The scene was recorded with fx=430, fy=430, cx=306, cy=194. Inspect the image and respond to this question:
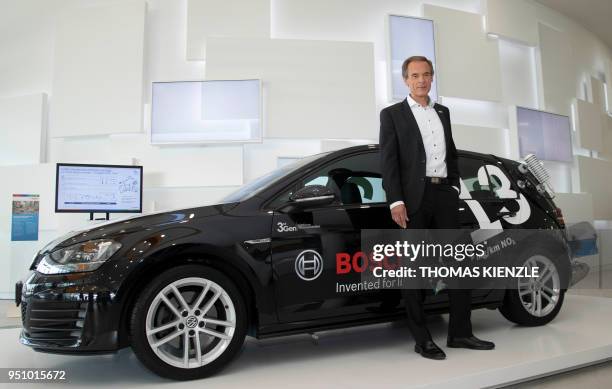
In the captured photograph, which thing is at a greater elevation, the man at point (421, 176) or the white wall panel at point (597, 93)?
the white wall panel at point (597, 93)

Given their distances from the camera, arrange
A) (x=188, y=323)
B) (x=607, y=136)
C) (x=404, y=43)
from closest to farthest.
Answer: (x=188, y=323)
(x=404, y=43)
(x=607, y=136)

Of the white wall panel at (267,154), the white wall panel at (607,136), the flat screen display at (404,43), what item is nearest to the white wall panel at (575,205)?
the white wall panel at (607,136)

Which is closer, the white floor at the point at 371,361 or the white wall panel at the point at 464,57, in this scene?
the white floor at the point at 371,361

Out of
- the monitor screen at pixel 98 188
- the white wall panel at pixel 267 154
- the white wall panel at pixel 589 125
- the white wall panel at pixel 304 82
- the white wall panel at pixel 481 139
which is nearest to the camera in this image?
the monitor screen at pixel 98 188

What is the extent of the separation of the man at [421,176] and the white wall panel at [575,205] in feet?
19.5

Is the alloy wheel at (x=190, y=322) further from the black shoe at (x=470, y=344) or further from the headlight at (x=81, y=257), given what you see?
the black shoe at (x=470, y=344)

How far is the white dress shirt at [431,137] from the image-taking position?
7.24 feet

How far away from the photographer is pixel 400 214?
2098 millimetres

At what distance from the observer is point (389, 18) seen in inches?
237

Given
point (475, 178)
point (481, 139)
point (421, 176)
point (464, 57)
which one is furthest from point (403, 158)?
point (464, 57)

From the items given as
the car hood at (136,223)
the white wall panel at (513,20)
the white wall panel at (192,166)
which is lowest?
the car hood at (136,223)

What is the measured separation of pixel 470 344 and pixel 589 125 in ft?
25.9

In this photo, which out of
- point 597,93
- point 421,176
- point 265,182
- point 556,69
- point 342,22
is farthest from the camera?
point 597,93

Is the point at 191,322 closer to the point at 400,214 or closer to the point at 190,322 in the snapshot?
the point at 190,322
